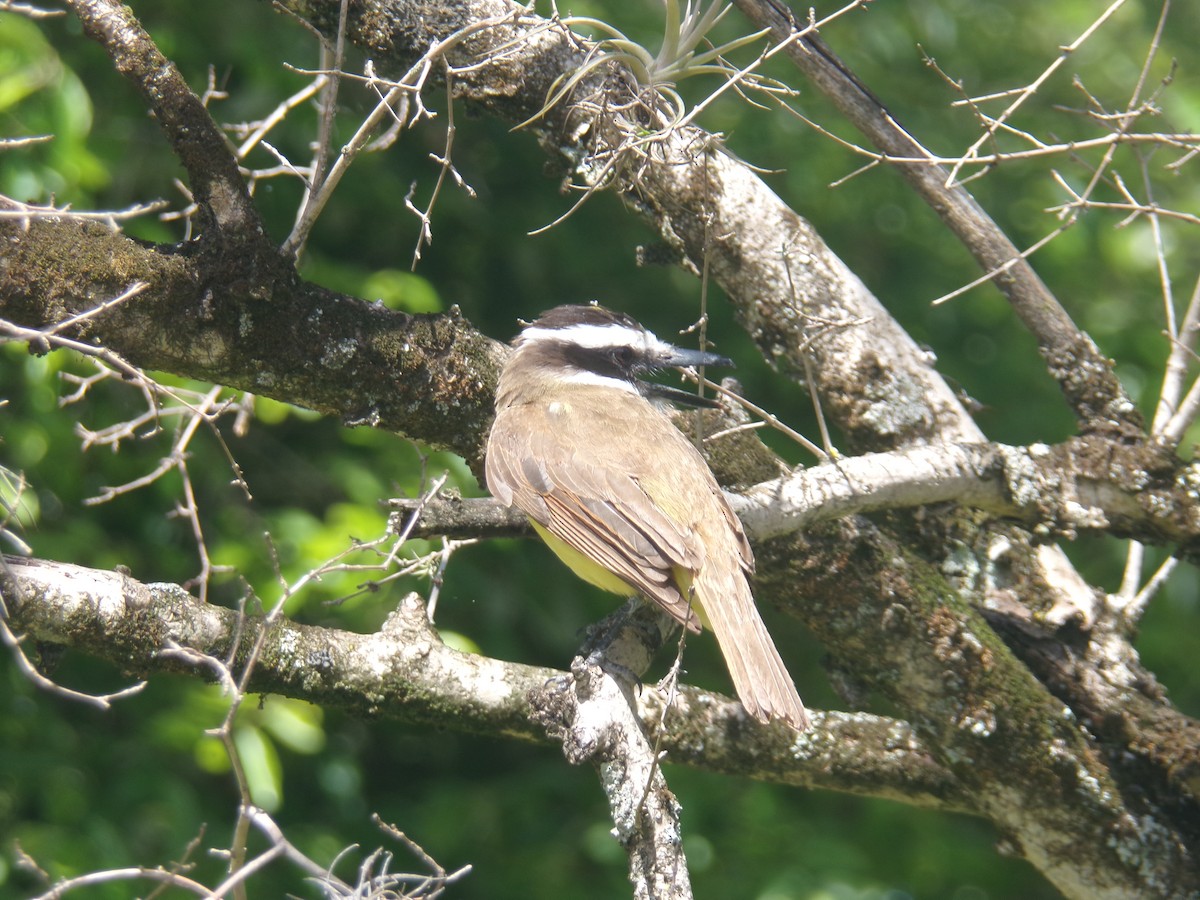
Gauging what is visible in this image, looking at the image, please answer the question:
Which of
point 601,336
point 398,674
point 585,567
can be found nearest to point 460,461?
point 601,336

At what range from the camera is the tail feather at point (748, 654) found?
339 centimetres

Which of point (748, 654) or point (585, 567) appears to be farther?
point (585, 567)

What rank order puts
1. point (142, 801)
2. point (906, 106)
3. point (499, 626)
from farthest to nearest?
point (906, 106) < point (499, 626) < point (142, 801)

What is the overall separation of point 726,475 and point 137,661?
1938 mm

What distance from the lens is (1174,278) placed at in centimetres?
704

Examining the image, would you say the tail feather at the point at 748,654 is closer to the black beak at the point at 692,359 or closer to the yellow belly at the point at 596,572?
the yellow belly at the point at 596,572

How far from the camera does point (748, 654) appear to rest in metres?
3.61

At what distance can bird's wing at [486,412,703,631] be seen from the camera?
12.6 ft

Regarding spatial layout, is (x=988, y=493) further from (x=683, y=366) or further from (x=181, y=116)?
(x=181, y=116)

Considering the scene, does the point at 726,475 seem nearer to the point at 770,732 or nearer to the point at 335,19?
the point at 770,732

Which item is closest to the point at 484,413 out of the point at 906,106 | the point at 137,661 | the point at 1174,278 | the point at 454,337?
the point at 454,337

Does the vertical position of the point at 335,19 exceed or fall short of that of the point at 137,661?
it exceeds it

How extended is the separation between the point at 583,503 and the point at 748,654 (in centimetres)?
77

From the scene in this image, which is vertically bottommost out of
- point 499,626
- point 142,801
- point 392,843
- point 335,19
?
point 392,843
